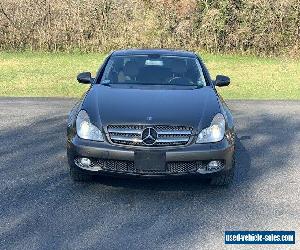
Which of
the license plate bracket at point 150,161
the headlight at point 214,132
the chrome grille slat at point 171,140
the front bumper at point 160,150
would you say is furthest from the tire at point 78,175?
the headlight at point 214,132

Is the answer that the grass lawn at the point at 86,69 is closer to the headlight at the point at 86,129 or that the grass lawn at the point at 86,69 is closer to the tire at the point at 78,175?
the tire at the point at 78,175

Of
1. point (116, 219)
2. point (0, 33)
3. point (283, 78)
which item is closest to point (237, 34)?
point (283, 78)

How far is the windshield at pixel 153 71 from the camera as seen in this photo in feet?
21.1

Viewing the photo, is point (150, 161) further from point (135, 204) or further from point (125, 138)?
point (135, 204)

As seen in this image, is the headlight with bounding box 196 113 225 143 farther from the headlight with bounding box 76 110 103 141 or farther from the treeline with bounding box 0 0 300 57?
the treeline with bounding box 0 0 300 57

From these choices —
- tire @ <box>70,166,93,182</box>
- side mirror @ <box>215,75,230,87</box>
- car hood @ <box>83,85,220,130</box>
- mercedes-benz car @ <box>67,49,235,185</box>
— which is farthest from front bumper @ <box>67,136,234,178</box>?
side mirror @ <box>215,75,230,87</box>

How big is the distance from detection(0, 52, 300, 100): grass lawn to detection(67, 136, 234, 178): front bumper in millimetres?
7390

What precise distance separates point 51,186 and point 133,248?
5.98ft

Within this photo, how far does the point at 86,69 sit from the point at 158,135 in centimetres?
1139

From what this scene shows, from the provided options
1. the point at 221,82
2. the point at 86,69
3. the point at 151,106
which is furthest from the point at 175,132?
the point at 86,69

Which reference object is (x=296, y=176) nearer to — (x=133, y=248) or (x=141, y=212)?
(x=141, y=212)

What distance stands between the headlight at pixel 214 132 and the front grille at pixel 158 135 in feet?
0.45

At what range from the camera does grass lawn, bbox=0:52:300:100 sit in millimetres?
12852

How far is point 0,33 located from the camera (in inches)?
763
